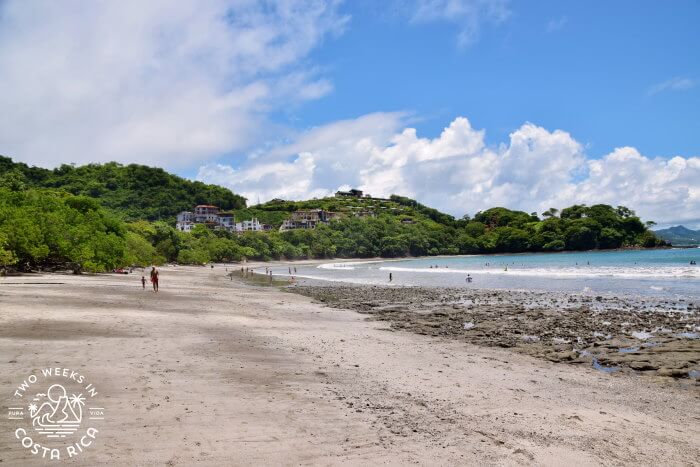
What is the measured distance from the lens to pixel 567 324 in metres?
19.4

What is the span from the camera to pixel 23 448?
5633 mm

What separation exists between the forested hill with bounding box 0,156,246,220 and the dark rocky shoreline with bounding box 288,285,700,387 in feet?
451

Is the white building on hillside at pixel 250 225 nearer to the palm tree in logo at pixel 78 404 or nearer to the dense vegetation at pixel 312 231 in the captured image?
the dense vegetation at pixel 312 231

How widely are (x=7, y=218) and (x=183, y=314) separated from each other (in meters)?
22.6

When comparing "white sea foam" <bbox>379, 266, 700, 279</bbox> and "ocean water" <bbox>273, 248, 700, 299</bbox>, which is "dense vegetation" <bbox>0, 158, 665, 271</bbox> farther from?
"white sea foam" <bbox>379, 266, 700, 279</bbox>

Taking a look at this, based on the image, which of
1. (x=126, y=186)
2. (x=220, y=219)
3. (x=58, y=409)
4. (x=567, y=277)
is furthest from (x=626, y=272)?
(x=126, y=186)

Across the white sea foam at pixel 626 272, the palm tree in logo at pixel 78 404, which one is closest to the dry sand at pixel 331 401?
the palm tree in logo at pixel 78 404

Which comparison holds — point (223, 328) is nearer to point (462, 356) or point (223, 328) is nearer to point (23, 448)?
point (462, 356)

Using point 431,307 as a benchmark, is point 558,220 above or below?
above

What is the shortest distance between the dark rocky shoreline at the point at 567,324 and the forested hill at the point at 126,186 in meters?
137

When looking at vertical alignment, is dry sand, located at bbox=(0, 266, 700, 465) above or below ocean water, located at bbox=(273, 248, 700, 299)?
above

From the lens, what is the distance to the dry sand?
6.33 m

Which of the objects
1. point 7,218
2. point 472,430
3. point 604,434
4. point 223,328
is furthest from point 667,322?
point 7,218

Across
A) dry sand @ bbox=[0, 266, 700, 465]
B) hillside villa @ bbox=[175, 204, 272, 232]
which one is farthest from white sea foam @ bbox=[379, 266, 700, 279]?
hillside villa @ bbox=[175, 204, 272, 232]
